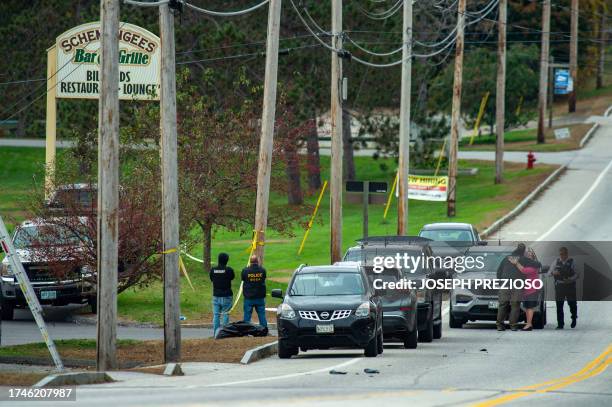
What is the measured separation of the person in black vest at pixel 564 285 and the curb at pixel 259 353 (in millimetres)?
8066

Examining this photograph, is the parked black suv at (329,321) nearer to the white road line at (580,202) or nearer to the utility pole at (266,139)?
the utility pole at (266,139)

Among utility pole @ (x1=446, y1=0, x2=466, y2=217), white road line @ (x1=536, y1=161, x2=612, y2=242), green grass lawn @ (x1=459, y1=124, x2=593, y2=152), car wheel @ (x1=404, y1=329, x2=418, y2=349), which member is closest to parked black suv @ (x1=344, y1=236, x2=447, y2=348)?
car wheel @ (x1=404, y1=329, x2=418, y2=349)

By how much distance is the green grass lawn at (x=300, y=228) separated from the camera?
33906 millimetres

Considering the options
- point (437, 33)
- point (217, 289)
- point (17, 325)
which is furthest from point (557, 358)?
point (437, 33)

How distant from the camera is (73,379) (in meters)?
18.5

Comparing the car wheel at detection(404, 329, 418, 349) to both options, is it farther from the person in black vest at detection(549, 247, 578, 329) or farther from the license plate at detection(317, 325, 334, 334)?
the person in black vest at detection(549, 247, 578, 329)

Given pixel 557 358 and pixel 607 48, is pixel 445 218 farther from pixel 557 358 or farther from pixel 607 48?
pixel 607 48

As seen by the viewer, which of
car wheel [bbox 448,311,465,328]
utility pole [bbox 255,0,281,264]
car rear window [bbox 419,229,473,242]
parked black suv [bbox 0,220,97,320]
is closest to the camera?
utility pole [bbox 255,0,281,264]

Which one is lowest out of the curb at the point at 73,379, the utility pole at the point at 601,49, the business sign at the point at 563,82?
the curb at the point at 73,379

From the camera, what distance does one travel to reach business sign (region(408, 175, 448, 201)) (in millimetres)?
52438

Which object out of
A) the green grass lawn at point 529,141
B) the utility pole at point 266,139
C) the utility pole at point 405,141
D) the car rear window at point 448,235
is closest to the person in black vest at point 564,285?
the utility pole at point 266,139

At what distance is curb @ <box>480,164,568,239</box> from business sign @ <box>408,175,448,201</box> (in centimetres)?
241

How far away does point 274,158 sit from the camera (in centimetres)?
3881

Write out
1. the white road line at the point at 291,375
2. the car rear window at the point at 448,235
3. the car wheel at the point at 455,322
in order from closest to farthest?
1. the white road line at the point at 291,375
2. the car wheel at the point at 455,322
3. the car rear window at the point at 448,235
